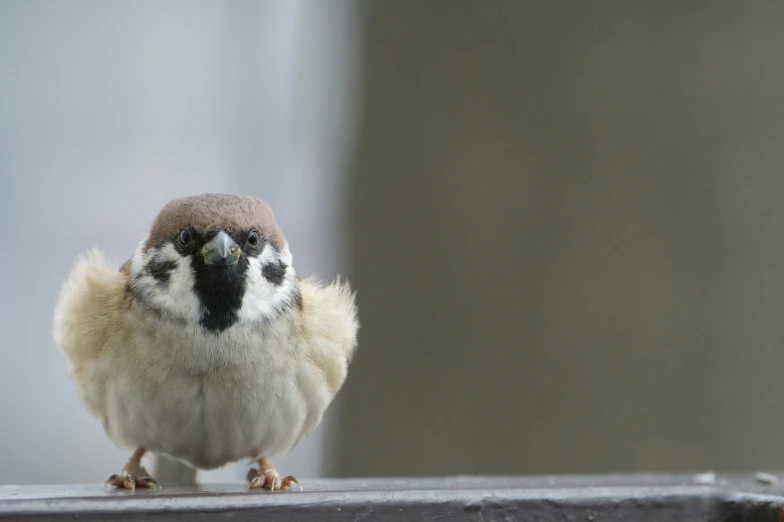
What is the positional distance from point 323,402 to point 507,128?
110cm

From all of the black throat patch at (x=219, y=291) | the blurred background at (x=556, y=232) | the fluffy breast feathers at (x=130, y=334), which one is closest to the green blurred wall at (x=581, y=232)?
the blurred background at (x=556, y=232)

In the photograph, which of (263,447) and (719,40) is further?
(719,40)

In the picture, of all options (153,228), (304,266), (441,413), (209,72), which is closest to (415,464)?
(441,413)

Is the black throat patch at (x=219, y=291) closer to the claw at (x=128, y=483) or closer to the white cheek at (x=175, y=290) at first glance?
the white cheek at (x=175, y=290)

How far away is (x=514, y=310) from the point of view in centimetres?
280

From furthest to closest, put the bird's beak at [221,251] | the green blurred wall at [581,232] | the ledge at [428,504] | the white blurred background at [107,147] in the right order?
1. the white blurred background at [107,147]
2. the green blurred wall at [581,232]
3. the bird's beak at [221,251]
4. the ledge at [428,504]

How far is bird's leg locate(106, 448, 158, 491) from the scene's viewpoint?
1.85 m

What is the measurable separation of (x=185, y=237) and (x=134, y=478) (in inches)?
19.1

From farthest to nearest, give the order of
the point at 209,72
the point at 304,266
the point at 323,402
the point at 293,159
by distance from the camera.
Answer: the point at 209,72, the point at 293,159, the point at 304,266, the point at 323,402

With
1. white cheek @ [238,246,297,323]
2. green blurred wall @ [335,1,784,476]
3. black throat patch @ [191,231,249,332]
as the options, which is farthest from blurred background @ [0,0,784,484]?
black throat patch @ [191,231,249,332]

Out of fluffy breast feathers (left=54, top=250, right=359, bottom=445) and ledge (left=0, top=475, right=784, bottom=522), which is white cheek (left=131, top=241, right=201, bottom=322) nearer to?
fluffy breast feathers (left=54, top=250, right=359, bottom=445)

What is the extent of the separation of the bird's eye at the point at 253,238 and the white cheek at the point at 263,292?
3cm

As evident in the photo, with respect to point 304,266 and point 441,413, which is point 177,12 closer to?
point 304,266

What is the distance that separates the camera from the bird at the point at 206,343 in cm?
182
